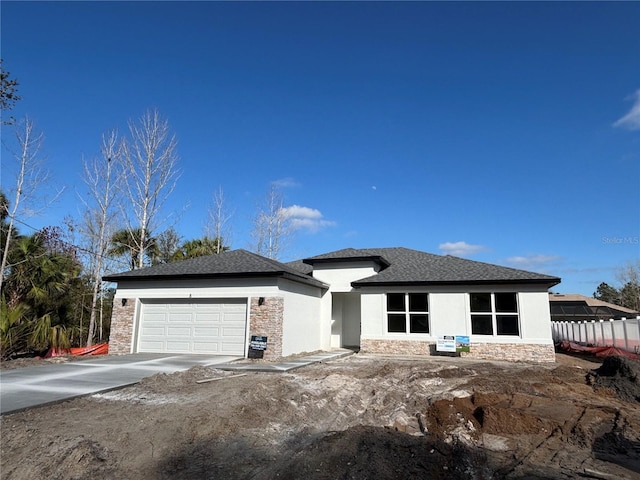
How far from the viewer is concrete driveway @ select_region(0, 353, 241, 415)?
7.54 metres

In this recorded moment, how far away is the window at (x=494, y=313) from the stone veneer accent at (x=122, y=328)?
1373 cm

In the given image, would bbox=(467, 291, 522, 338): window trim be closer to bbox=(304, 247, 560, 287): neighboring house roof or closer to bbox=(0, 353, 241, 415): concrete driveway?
bbox=(304, 247, 560, 287): neighboring house roof

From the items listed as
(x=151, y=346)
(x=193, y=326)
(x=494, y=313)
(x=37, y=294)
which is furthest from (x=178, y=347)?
(x=494, y=313)

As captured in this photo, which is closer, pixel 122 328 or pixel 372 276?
pixel 122 328

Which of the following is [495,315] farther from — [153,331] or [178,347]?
[153,331]

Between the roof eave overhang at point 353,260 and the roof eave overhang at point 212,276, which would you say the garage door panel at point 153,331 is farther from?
the roof eave overhang at point 353,260

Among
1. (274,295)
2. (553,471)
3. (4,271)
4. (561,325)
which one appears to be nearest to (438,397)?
(553,471)

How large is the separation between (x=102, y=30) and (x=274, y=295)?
10026mm

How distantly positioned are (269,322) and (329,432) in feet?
27.0

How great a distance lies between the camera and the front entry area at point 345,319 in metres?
20.3

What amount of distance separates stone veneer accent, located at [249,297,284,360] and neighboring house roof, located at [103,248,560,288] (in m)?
1.05

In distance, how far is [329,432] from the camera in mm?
6254

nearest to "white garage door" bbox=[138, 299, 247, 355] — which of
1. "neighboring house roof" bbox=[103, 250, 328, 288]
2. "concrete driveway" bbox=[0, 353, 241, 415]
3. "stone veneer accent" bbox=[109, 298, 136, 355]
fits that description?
"stone veneer accent" bbox=[109, 298, 136, 355]

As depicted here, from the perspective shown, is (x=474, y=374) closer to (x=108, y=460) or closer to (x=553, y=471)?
(x=553, y=471)
